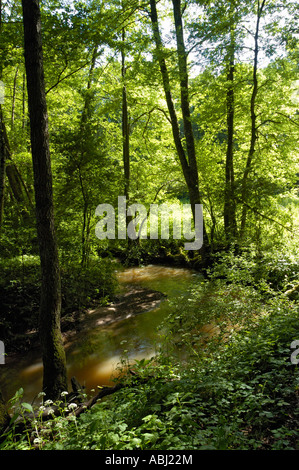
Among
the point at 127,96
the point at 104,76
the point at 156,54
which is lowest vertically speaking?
the point at 156,54

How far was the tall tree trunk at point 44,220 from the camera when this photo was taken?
13.5 ft

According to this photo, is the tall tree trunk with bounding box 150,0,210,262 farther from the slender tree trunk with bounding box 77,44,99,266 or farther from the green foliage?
the green foliage

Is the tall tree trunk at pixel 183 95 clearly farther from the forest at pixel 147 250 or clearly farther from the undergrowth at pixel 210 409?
the undergrowth at pixel 210 409

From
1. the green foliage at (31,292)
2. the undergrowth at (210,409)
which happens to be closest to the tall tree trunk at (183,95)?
the green foliage at (31,292)

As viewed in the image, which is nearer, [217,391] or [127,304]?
[217,391]

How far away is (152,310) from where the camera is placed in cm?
827

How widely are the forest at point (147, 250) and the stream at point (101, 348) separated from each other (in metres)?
0.04

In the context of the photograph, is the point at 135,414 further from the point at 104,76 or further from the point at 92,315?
the point at 104,76

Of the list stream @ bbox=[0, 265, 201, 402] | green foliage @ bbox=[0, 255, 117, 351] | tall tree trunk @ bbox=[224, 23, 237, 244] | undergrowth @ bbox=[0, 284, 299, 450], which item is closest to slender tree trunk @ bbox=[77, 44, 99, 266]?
green foliage @ bbox=[0, 255, 117, 351]

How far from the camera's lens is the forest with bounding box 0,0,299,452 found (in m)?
2.84

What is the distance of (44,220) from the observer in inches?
170
